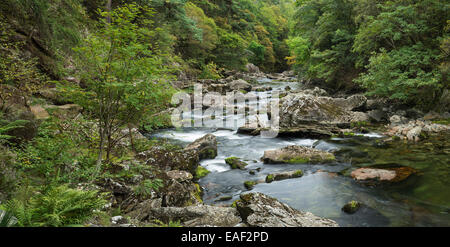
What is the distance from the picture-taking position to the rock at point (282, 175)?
6695 mm

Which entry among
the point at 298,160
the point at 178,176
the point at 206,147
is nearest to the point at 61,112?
the point at 178,176

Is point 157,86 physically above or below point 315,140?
above

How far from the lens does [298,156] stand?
26.4ft

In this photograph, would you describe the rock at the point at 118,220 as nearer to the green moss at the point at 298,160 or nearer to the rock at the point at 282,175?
the rock at the point at 282,175

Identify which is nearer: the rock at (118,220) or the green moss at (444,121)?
the rock at (118,220)

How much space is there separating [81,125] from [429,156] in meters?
10.1

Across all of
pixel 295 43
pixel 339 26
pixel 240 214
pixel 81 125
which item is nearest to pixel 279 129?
pixel 240 214

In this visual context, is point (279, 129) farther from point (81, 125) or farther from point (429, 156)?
point (81, 125)

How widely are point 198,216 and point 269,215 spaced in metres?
1.18

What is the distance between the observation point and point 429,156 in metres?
7.72

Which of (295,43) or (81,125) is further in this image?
(295,43)

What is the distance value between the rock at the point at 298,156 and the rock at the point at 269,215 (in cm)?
379

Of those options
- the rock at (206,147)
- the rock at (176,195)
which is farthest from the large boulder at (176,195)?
the rock at (206,147)

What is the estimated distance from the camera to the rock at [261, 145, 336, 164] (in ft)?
26.1
